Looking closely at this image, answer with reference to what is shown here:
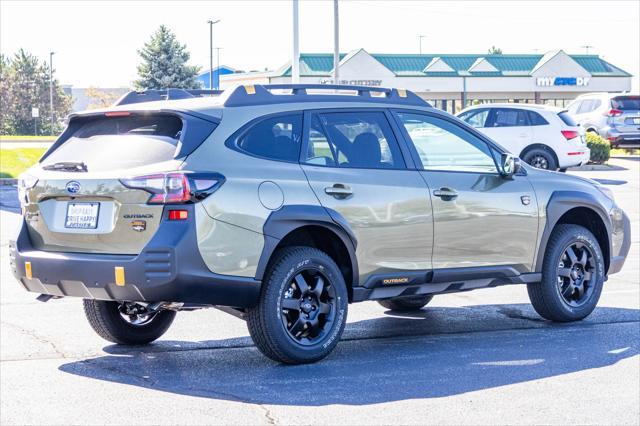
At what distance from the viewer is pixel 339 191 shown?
7566 millimetres

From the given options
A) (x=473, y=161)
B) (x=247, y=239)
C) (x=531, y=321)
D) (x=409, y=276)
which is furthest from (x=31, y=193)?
(x=531, y=321)

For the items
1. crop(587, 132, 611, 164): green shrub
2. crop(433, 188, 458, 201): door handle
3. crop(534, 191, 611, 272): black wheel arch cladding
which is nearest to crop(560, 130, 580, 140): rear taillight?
crop(587, 132, 611, 164): green shrub

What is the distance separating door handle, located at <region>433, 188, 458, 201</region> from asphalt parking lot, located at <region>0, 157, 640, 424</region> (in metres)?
1.10

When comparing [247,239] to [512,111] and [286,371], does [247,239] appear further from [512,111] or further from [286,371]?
[512,111]

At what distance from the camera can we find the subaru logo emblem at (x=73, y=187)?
707 centimetres

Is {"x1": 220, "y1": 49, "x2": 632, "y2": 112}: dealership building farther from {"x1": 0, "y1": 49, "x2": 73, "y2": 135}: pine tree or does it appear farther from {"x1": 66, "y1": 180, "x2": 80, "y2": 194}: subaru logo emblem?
{"x1": 66, "y1": 180, "x2": 80, "y2": 194}: subaru logo emblem

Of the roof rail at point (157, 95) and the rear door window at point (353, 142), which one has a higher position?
the roof rail at point (157, 95)

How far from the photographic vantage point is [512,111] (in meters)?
24.3

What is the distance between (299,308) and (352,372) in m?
0.56

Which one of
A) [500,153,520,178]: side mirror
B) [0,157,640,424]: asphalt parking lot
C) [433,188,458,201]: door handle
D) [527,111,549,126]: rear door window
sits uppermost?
[527,111,549,126]: rear door window

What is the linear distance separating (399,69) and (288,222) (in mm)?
74747

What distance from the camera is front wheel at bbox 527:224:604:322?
8945 millimetres

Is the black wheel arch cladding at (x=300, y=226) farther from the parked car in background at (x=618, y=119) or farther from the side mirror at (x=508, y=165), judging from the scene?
the parked car in background at (x=618, y=119)

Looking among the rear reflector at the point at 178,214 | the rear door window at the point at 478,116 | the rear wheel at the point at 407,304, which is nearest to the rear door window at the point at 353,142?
the rear reflector at the point at 178,214
